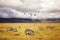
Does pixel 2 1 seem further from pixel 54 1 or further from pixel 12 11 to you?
pixel 54 1

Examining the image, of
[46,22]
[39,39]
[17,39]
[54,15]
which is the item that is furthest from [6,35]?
[54,15]

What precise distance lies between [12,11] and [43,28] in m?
0.56

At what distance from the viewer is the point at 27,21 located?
6.64 feet

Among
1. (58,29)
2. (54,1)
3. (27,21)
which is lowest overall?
(58,29)

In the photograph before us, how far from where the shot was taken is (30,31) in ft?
6.63

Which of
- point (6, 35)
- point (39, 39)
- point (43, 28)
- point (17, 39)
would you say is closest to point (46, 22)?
point (43, 28)

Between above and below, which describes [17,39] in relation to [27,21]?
below

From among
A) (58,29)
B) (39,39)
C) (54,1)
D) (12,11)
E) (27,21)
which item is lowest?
(39,39)

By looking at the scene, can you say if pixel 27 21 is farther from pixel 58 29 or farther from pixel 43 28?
pixel 58 29

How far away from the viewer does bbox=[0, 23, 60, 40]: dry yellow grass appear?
200 cm

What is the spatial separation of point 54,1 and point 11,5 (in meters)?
0.68

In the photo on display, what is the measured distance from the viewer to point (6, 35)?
1986mm

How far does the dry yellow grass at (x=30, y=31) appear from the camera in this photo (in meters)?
2.00

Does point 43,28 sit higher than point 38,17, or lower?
lower
